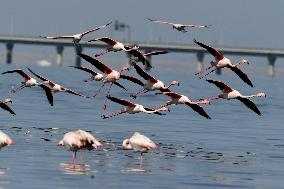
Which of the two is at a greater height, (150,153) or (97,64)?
(97,64)

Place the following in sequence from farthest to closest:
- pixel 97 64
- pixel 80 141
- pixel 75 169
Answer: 1. pixel 97 64
2. pixel 75 169
3. pixel 80 141

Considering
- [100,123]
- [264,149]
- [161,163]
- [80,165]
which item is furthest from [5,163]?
[100,123]

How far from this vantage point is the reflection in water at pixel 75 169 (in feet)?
121

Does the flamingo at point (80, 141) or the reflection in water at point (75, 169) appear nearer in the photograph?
the flamingo at point (80, 141)

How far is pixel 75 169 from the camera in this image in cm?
3766

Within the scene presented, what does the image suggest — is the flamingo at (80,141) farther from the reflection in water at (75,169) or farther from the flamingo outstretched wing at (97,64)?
the flamingo outstretched wing at (97,64)

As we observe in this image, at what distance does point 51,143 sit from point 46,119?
18.9 meters

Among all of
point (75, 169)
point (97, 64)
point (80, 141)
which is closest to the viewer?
point (80, 141)

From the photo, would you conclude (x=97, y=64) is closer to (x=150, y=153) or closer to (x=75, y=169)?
(x=150, y=153)

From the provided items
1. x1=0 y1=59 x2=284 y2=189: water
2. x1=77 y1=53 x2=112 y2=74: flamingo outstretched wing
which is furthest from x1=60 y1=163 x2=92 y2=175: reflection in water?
x1=77 y1=53 x2=112 y2=74: flamingo outstretched wing

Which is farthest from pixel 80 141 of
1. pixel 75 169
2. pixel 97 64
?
pixel 97 64

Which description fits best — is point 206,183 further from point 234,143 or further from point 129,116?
point 129,116

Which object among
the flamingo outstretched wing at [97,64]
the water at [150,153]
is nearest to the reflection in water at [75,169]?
the water at [150,153]

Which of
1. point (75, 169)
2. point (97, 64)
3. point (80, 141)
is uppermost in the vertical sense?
point (97, 64)
